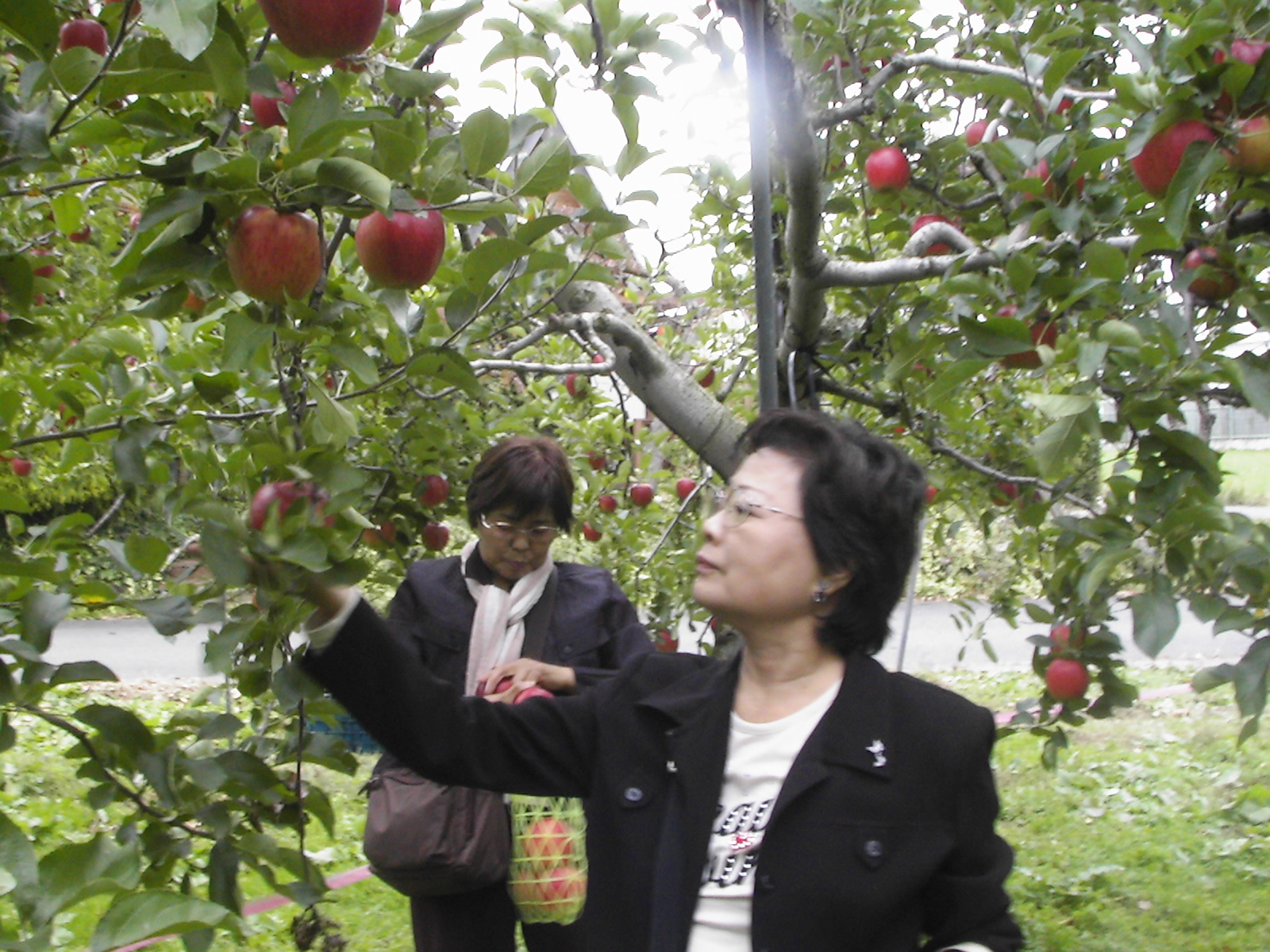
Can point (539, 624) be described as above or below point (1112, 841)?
above

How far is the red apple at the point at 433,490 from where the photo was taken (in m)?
2.62

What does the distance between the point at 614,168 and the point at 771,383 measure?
0.56m

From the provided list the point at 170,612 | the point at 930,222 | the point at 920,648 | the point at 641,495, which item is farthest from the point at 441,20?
the point at 920,648

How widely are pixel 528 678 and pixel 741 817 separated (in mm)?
544

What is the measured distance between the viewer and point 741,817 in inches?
48.8

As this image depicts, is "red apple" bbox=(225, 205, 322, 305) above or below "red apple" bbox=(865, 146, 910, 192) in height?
below

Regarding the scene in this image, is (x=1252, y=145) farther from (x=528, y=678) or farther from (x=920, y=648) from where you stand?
(x=920, y=648)

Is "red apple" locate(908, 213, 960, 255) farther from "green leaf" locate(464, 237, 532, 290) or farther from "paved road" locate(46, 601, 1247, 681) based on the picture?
"paved road" locate(46, 601, 1247, 681)

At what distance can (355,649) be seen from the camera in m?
1.22

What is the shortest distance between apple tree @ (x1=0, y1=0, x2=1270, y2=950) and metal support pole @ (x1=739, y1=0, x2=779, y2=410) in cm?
2

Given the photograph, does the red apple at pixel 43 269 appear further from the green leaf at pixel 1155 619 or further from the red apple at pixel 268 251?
the green leaf at pixel 1155 619

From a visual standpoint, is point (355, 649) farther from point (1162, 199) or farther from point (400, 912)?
point (400, 912)

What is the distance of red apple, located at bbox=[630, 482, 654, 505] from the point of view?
379 centimetres

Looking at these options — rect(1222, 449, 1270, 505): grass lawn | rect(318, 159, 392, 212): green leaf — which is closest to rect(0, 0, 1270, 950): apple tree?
rect(318, 159, 392, 212): green leaf
